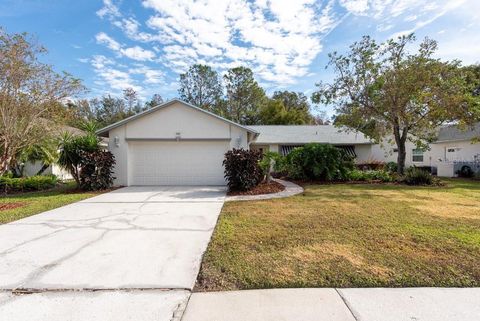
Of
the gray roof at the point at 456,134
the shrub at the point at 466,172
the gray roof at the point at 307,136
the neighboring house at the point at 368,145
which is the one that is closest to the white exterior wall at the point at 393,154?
the neighboring house at the point at 368,145

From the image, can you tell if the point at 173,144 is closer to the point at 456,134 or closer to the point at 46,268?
the point at 46,268

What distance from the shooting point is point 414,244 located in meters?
4.38

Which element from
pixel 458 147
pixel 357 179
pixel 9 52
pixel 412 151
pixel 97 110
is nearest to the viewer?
pixel 9 52

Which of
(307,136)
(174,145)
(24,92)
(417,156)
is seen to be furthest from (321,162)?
(417,156)

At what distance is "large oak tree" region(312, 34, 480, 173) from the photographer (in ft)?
37.4

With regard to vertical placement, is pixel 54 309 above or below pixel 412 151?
below

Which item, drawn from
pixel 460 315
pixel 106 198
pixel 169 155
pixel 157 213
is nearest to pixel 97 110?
pixel 169 155

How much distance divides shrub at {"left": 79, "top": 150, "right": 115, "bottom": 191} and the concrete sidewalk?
32.5ft

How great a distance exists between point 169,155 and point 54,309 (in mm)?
10270

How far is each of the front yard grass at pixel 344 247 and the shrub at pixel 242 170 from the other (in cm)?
262

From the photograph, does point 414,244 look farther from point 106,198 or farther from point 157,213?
point 106,198

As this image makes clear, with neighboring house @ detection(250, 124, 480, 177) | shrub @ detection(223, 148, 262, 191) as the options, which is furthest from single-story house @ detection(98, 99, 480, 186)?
neighboring house @ detection(250, 124, 480, 177)

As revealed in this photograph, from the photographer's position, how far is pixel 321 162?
44.2ft

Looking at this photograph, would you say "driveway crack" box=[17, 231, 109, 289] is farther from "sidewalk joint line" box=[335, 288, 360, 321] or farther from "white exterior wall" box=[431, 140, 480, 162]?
"white exterior wall" box=[431, 140, 480, 162]
